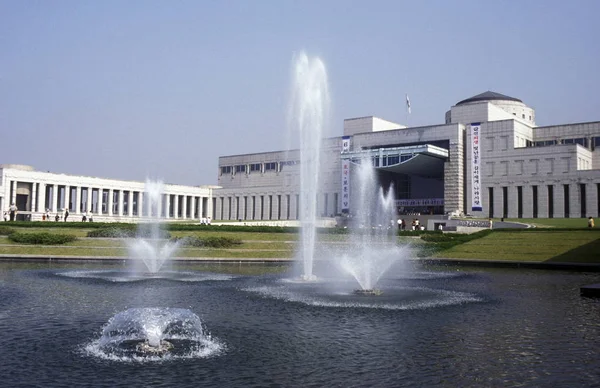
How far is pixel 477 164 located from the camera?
81.2 metres

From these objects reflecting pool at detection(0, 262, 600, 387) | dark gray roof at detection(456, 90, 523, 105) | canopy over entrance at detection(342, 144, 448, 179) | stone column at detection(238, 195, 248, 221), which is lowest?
reflecting pool at detection(0, 262, 600, 387)

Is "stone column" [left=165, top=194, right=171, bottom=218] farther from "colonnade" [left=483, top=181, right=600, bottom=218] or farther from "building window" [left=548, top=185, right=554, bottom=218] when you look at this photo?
"building window" [left=548, top=185, right=554, bottom=218]

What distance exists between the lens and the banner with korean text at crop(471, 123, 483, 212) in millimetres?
80500

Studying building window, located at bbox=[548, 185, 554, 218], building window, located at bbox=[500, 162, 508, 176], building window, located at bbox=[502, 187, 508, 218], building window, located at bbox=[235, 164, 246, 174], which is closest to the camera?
building window, located at bbox=[548, 185, 554, 218]

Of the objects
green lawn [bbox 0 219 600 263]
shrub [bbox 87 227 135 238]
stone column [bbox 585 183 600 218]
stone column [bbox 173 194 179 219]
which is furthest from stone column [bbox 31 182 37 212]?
stone column [bbox 585 183 600 218]

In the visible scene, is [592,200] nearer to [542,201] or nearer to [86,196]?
[542,201]

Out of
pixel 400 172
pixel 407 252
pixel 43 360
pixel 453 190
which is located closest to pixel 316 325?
pixel 43 360

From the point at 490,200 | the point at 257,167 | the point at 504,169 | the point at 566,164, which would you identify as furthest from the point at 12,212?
the point at 566,164

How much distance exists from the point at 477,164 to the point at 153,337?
73732 millimetres

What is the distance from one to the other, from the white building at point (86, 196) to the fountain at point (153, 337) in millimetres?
60798

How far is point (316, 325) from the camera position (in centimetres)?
1611

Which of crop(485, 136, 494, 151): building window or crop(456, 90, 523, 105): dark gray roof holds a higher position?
crop(456, 90, 523, 105): dark gray roof

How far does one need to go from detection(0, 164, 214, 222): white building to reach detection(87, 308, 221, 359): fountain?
60798 millimetres

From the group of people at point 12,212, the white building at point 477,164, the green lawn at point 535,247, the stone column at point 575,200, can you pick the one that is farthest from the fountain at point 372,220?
the group of people at point 12,212
